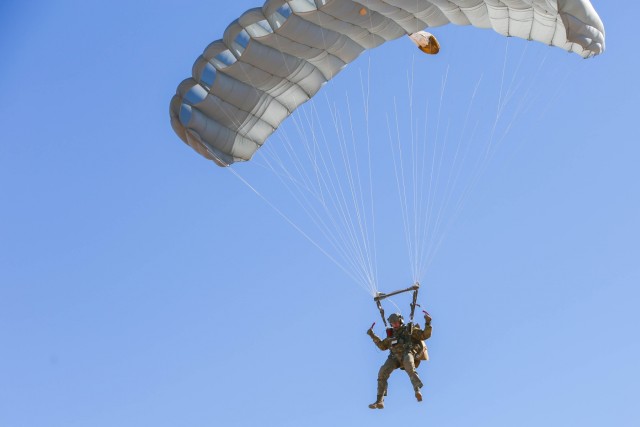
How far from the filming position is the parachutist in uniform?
71.3ft

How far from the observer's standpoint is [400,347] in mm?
21812

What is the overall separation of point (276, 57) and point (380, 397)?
5.02 meters

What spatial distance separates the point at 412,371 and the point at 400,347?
401 millimetres

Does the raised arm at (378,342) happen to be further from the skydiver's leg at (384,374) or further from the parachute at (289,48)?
the parachute at (289,48)

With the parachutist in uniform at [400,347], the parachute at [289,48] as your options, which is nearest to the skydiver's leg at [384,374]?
the parachutist in uniform at [400,347]

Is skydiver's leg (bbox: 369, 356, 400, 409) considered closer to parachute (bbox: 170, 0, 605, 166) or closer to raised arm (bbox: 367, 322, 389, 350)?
raised arm (bbox: 367, 322, 389, 350)

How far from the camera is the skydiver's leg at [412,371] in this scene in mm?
21422

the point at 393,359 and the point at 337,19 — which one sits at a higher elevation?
the point at 337,19

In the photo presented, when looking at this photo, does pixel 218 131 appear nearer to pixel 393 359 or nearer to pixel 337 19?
pixel 337 19

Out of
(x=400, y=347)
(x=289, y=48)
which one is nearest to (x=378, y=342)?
(x=400, y=347)

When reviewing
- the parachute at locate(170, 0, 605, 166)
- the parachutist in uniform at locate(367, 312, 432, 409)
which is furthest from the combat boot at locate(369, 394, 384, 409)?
the parachute at locate(170, 0, 605, 166)

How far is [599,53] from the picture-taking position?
21.9m

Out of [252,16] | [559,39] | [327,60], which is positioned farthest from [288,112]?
[559,39]

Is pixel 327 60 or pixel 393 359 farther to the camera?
pixel 327 60
